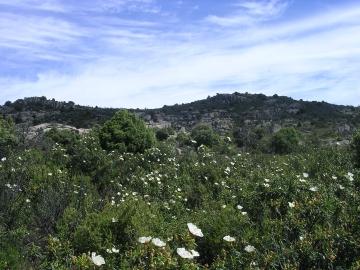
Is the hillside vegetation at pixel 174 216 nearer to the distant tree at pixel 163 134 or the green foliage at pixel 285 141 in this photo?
the green foliage at pixel 285 141

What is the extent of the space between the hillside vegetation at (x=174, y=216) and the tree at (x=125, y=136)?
14.3ft

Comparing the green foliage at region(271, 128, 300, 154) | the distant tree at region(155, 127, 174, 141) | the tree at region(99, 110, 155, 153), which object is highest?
the tree at region(99, 110, 155, 153)

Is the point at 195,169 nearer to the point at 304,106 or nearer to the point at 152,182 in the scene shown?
the point at 152,182

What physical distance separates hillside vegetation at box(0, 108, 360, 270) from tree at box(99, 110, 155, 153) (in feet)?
14.3

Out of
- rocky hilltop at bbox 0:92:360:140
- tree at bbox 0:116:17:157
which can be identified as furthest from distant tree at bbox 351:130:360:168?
rocky hilltop at bbox 0:92:360:140

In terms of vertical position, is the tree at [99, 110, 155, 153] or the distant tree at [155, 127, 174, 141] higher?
the tree at [99, 110, 155, 153]

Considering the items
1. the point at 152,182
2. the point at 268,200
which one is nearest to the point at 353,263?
the point at 268,200

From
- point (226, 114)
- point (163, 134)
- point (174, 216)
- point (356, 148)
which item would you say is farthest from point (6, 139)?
point (226, 114)

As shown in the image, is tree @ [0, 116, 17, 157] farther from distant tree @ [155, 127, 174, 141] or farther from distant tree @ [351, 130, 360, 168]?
distant tree @ [155, 127, 174, 141]

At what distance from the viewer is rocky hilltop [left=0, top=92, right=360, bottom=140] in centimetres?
5612

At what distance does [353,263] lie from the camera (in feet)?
17.5

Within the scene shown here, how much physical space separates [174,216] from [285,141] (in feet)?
88.7

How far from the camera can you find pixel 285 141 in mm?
35969

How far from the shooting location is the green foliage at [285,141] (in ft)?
118
